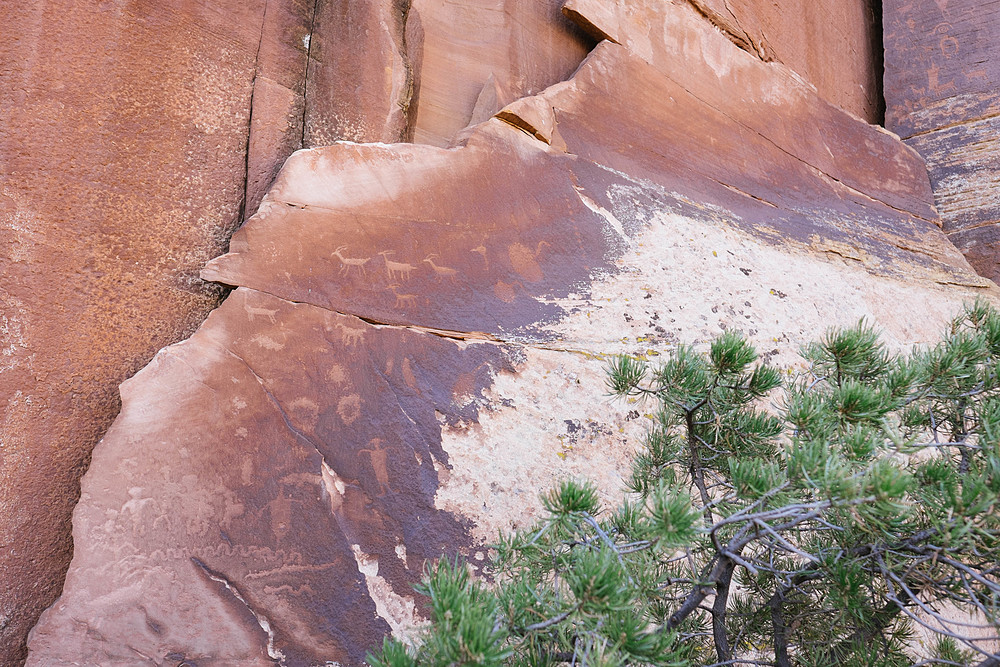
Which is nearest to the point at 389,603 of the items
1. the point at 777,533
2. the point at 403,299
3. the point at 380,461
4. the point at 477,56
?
the point at 380,461

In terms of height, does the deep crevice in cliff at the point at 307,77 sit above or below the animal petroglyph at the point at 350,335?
above

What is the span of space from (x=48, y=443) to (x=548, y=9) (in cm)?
267

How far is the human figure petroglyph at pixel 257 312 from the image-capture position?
2.24 metres

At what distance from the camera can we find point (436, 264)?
252cm

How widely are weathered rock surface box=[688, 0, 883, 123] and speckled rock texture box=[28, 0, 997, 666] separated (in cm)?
51

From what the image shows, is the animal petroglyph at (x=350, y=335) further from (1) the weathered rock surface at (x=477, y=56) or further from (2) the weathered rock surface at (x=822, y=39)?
(2) the weathered rock surface at (x=822, y=39)

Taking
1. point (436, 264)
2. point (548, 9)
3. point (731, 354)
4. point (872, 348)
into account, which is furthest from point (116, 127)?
point (872, 348)

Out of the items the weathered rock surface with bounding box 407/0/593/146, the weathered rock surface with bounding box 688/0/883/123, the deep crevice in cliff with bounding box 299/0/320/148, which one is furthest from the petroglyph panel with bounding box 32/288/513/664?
the weathered rock surface with bounding box 688/0/883/123

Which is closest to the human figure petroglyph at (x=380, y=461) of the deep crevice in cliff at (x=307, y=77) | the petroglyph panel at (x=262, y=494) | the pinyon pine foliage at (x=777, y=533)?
the petroglyph panel at (x=262, y=494)

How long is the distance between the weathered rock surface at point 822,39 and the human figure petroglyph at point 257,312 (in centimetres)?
267

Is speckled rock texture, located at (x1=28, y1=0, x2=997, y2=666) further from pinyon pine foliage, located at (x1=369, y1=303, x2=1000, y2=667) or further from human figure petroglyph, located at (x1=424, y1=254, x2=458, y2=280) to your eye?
pinyon pine foliage, located at (x1=369, y1=303, x2=1000, y2=667)

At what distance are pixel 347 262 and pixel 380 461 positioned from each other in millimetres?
684

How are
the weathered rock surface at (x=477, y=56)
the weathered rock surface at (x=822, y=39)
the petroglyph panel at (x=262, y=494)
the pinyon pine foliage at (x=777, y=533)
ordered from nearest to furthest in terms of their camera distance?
the pinyon pine foliage at (x=777, y=533)
the petroglyph panel at (x=262, y=494)
the weathered rock surface at (x=477, y=56)
the weathered rock surface at (x=822, y=39)

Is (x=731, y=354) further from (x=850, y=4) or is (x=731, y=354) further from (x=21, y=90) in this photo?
(x=850, y=4)
